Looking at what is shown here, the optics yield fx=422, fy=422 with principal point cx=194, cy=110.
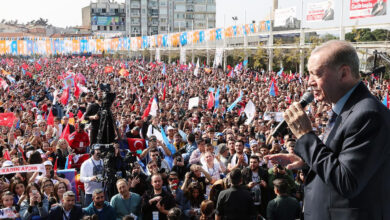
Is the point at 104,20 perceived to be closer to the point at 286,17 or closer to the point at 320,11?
the point at 286,17

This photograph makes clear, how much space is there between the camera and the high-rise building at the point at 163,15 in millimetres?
125375

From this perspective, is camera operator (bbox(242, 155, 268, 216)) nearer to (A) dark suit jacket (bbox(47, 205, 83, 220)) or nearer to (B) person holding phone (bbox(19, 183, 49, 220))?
(A) dark suit jacket (bbox(47, 205, 83, 220))

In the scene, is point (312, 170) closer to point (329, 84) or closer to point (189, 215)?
point (329, 84)

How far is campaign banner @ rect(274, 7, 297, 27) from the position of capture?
54062 millimetres

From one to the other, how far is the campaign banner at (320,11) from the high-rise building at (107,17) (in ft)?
291

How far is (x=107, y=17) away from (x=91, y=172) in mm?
128702

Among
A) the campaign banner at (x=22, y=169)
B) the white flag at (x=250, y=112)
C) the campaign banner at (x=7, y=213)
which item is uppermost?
the campaign banner at (x=22, y=169)

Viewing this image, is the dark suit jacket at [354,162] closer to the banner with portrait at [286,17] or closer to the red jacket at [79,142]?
the red jacket at [79,142]

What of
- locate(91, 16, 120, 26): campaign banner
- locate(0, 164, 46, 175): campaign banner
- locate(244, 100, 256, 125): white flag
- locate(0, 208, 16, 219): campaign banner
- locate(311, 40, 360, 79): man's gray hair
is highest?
locate(91, 16, 120, 26): campaign banner

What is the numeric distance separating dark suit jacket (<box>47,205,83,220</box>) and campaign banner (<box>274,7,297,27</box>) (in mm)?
52263

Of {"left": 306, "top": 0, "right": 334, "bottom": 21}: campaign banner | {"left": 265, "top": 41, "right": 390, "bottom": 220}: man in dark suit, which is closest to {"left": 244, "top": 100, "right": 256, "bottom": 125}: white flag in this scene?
{"left": 265, "top": 41, "right": 390, "bottom": 220}: man in dark suit

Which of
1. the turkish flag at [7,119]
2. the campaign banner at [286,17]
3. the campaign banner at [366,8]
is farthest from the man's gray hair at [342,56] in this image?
the campaign banner at [286,17]

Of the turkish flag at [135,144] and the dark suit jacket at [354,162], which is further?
the turkish flag at [135,144]

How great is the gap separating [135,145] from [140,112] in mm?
4919
